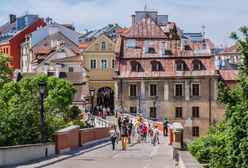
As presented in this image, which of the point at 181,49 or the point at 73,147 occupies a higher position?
the point at 181,49

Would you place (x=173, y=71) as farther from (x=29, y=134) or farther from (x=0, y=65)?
(x=29, y=134)

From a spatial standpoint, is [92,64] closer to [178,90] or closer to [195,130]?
[178,90]

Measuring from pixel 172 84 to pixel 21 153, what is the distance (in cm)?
5014

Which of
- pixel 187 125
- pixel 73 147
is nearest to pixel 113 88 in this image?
pixel 187 125

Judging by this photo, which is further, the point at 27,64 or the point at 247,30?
the point at 27,64

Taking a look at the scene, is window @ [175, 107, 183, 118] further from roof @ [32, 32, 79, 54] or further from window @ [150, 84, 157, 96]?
roof @ [32, 32, 79, 54]

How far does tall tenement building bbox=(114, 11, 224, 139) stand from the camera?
238 feet

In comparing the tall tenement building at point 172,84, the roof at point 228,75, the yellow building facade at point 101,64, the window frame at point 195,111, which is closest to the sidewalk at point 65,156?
the tall tenement building at point 172,84

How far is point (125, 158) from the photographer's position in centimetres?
2848

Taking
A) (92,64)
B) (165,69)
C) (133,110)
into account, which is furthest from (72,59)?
(165,69)

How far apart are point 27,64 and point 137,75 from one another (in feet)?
118

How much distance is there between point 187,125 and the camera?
72.4 meters

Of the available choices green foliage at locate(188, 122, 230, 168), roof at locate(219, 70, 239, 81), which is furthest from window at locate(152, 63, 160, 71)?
green foliage at locate(188, 122, 230, 168)

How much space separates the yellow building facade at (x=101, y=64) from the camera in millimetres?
79188
